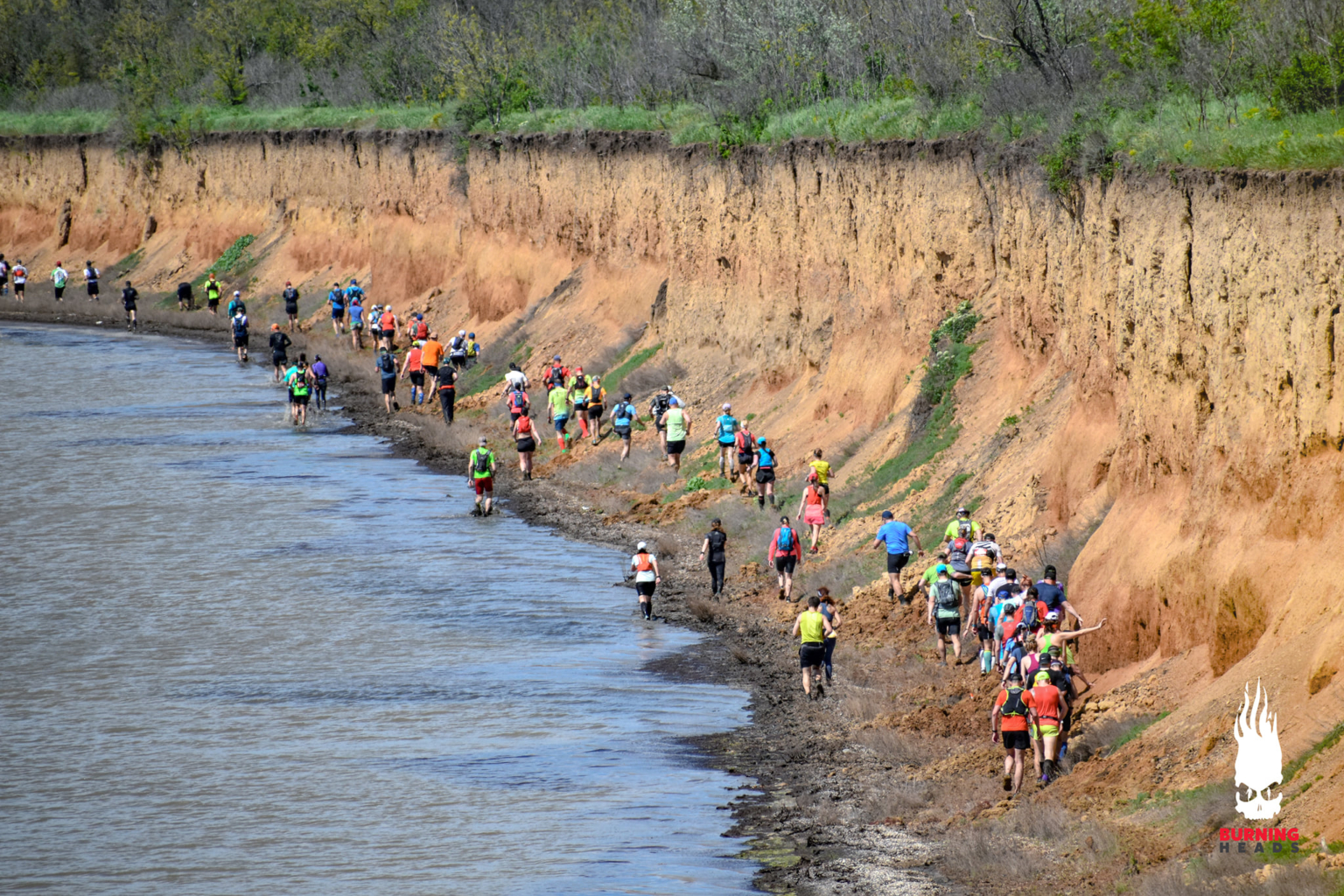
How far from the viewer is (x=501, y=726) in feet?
65.4

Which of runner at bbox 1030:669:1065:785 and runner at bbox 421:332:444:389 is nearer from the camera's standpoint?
runner at bbox 1030:669:1065:785

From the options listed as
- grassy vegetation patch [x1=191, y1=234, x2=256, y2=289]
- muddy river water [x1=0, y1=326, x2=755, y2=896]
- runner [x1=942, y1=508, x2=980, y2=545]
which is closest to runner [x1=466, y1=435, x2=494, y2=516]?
muddy river water [x1=0, y1=326, x2=755, y2=896]

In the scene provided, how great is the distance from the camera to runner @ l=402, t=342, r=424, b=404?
4247 centimetres

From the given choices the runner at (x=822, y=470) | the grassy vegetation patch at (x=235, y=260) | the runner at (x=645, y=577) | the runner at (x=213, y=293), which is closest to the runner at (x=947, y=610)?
the runner at (x=645, y=577)

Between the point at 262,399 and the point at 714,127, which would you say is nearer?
the point at 714,127

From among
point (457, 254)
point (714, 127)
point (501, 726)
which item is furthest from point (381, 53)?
point (501, 726)

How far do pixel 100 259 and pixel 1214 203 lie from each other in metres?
60.3

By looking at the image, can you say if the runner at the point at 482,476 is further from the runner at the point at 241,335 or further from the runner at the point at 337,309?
the runner at the point at 337,309

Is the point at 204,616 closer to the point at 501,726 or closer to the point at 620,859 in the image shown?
the point at 501,726

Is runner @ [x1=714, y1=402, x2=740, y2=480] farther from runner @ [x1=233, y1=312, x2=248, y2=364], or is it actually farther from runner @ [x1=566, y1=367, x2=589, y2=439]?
runner @ [x1=233, y1=312, x2=248, y2=364]

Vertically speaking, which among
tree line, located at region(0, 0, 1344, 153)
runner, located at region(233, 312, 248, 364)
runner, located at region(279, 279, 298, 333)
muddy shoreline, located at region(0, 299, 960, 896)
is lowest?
muddy shoreline, located at region(0, 299, 960, 896)

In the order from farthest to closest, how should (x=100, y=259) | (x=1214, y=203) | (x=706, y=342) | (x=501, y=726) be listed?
(x=100, y=259), (x=706, y=342), (x=501, y=726), (x=1214, y=203)

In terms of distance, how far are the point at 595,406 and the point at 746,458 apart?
6998 millimetres

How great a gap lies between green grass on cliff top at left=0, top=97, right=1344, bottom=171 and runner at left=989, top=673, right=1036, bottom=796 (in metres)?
5.72
